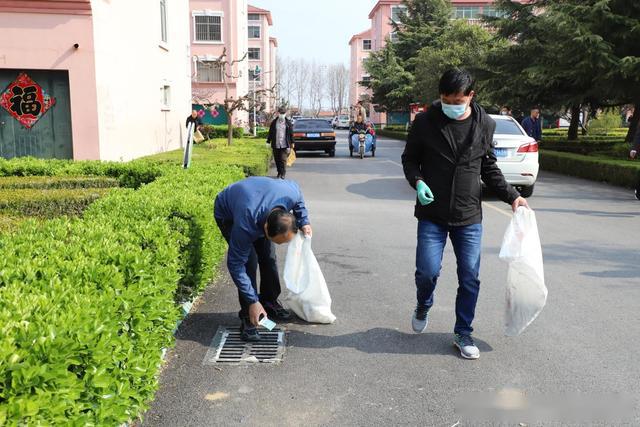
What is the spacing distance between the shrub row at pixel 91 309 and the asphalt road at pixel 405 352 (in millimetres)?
432

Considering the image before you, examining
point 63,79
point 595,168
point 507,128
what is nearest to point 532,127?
point 595,168

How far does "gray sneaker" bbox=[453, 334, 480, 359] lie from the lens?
4.18 metres

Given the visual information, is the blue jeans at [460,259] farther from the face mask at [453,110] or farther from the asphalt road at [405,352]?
the face mask at [453,110]

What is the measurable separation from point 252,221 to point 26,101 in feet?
37.2

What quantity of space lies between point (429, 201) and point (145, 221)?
83.1 inches

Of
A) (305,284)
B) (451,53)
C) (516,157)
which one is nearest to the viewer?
(305,284)

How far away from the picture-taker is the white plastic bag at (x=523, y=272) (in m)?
4.16

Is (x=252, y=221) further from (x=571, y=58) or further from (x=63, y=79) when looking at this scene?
(x=571, y=58)

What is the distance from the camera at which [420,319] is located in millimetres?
4488

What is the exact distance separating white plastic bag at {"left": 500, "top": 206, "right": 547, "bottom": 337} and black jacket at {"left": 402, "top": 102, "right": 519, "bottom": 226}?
0.29 meters

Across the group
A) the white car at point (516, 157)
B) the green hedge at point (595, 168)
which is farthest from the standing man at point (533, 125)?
the white car at point (516, 157)

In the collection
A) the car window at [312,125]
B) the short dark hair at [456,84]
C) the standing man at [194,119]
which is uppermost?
the short dark hair at [456,84]

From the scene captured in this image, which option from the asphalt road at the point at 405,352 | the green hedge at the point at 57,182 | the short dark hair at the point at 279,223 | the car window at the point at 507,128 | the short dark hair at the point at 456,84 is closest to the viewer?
the asphalt road at the point at 405,352

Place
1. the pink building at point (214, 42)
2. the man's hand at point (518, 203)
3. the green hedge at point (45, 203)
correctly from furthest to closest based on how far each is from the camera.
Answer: the pink building at point (214, 42) < the green hedge at point (45, 203) < the man's hand at point (518, 203)
